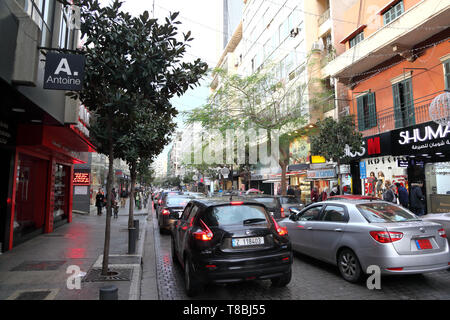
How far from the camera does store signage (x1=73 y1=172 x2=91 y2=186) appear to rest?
2195 centimetres

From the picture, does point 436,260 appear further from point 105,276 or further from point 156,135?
point 156,135

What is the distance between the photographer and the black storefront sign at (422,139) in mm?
12162

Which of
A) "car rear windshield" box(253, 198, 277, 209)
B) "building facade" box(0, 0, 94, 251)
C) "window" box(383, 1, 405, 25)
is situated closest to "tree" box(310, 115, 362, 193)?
"car rear windshield" box(253, 198, 277, 209)

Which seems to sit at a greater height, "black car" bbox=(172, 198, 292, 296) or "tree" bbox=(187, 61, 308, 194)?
"tree" bbox=(187, 61, 308, 194)

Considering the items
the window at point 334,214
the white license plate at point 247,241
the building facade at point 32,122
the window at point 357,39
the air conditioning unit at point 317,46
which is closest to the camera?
the white license plate at point 247,241

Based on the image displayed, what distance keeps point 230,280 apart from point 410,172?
1361 centimetres

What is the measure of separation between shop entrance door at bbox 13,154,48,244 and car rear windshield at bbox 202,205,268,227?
7267 mm

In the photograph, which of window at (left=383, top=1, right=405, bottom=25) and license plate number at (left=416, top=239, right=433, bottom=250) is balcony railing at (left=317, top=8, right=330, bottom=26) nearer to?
window at (left=383, top=1, right=405, bottom=25)

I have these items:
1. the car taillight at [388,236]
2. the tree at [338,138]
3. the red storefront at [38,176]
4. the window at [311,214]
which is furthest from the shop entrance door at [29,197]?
the tree at [338,138]

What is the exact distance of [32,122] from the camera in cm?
814

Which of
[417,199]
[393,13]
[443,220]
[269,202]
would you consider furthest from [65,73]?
[393,13]

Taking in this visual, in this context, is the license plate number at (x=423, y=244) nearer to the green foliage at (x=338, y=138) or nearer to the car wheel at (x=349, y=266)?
the car wheel at (x=349, y=266)

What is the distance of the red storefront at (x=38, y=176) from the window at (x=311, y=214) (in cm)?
721
